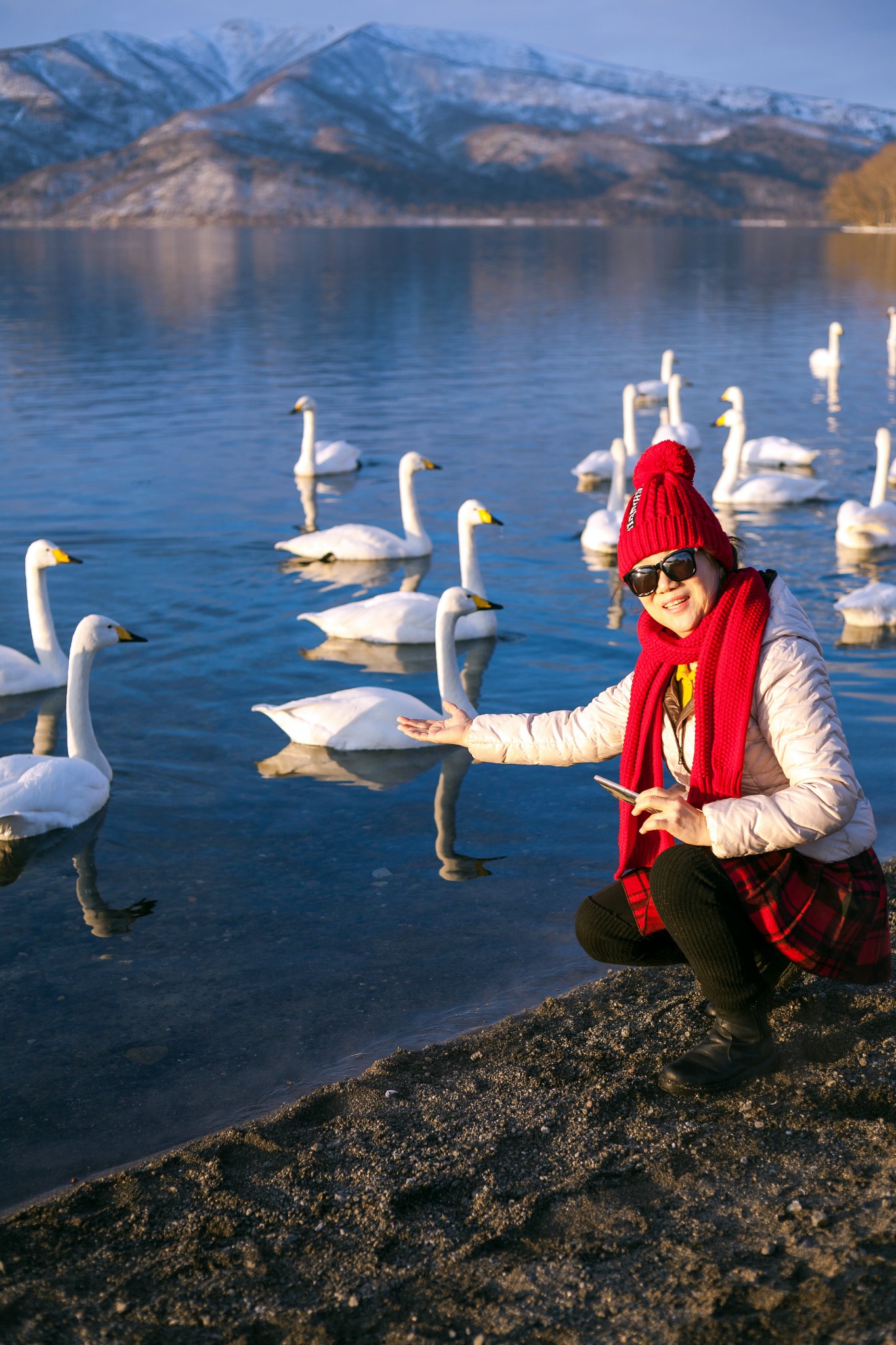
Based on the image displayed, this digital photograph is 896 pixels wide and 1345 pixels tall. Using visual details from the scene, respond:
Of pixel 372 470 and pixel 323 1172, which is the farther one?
pixel 372 470

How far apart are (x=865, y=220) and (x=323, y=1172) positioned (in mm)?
147471

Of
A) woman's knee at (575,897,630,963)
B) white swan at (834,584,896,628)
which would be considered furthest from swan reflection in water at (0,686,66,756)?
white swan at (834,584,896,628)

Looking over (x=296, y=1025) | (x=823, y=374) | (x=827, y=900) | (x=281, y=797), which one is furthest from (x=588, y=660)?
(x=823, y=374)

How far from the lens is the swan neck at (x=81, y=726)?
783 centimetres

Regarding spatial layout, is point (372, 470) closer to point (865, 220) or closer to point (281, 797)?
point (281, 797)

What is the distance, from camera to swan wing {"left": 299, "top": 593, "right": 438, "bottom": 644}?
10.7 meters

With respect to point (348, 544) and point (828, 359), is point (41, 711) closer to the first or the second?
point (348, 544)

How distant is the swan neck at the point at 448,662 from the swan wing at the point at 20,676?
307 cm

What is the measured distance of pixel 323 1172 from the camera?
408 centimetres

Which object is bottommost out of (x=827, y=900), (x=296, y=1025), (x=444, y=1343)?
(x=296, y=1025)

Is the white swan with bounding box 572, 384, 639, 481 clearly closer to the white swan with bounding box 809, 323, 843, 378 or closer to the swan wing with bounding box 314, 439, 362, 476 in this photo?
the swan wing with bounding box 314, 439, 362, 476

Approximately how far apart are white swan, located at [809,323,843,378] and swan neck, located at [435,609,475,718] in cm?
1934

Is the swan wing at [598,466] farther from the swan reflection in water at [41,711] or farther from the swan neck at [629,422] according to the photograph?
the swan reflection in water at [41,711]

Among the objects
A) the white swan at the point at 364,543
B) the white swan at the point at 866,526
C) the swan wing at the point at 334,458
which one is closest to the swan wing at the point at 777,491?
the white swan at the point at 866,526
